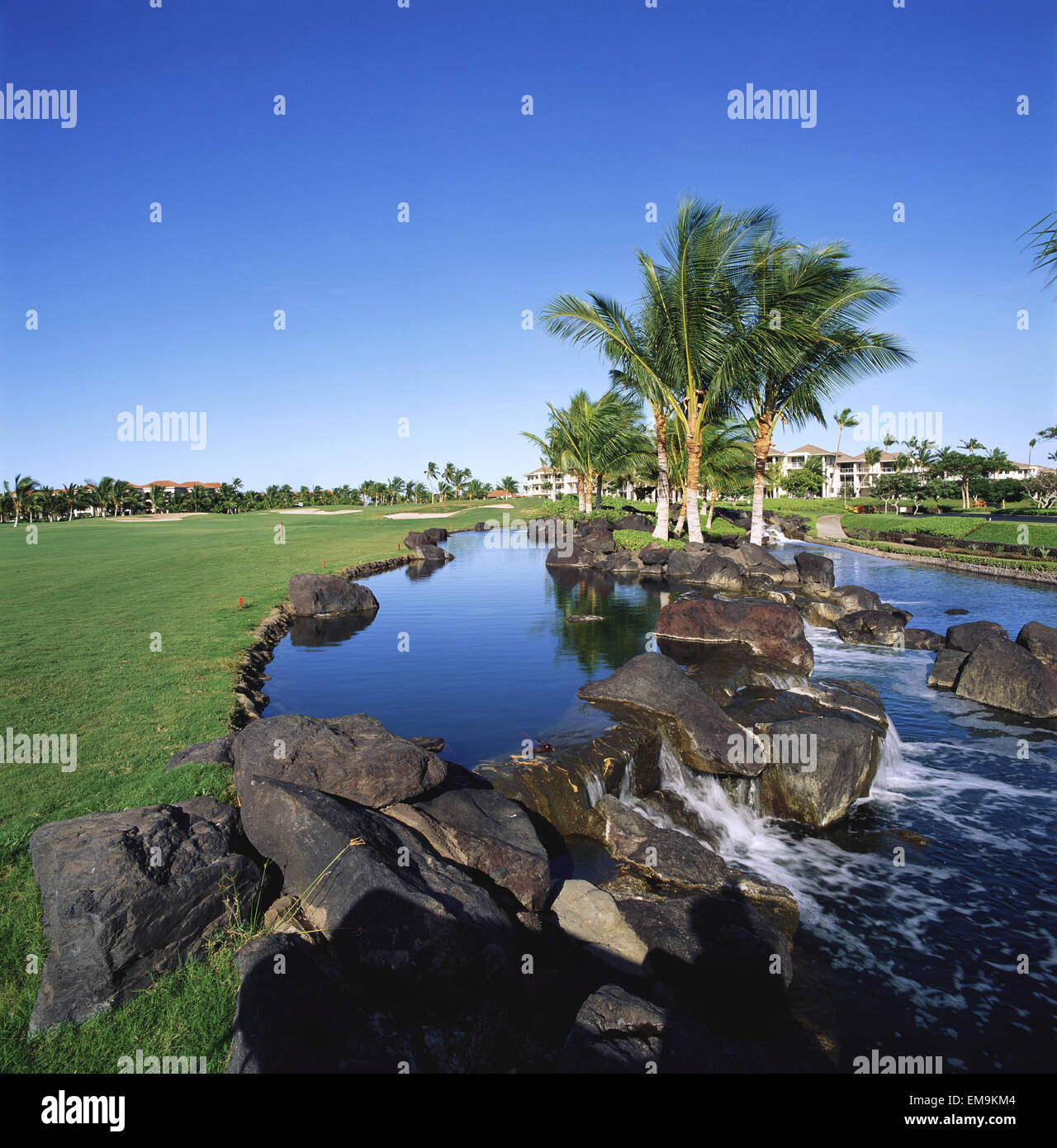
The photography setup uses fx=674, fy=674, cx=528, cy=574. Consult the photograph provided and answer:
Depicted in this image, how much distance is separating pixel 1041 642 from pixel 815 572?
13756 millimetres

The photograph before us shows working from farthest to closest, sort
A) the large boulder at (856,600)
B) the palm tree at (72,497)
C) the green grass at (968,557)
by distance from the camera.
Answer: the palm tree at (72,497)
the green grass at (968,557)
the large boulder at (856,600)

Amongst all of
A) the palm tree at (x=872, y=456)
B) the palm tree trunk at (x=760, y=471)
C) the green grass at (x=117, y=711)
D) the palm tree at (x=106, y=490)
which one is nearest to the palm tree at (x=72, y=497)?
the palm tree at (x=106, y=490)

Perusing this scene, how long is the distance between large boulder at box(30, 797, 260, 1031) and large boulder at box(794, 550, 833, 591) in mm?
28667

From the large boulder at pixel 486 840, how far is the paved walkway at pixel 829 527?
191ft

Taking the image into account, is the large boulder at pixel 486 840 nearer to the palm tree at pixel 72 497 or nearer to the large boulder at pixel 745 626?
the large boulder at pixel 745 626

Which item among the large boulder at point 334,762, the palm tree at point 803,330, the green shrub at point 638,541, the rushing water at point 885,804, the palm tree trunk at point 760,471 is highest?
the palm tree at point 803,330

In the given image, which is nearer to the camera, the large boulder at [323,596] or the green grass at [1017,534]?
the large boulder at [323,596]

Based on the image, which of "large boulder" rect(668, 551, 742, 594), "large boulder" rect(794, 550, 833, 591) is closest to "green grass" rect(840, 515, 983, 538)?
"large boulder" rect(794, 550, 833, 591)

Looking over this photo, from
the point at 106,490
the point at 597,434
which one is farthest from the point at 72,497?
the point at 597,434

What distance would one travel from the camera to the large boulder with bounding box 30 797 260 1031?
17.8 ft

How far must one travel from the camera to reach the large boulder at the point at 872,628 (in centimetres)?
2244

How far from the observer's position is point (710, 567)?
33.4m

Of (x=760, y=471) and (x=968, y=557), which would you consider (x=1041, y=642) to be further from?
(x=968, y=557)

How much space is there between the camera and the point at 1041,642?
18.0m
